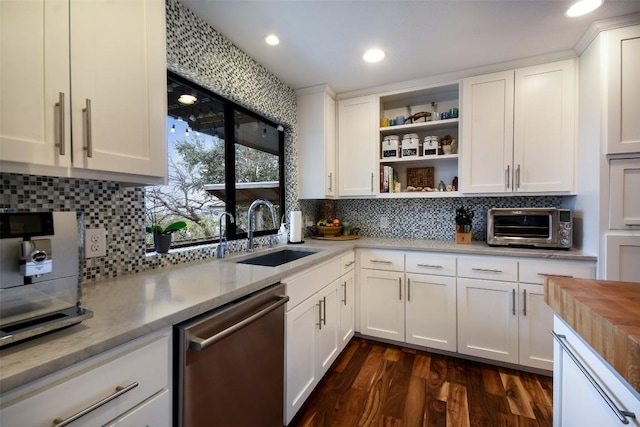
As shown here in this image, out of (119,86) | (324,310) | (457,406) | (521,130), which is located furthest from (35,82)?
(521,130)

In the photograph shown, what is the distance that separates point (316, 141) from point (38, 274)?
232cm

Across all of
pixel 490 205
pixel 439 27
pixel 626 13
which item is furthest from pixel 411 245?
pixel 626 13

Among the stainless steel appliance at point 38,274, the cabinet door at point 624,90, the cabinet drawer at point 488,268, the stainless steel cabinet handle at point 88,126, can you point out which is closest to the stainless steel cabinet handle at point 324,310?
the cabinet drawer at point 488,268

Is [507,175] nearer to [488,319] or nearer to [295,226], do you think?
[488,319]

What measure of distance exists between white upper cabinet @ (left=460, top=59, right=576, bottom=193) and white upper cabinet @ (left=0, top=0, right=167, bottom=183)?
7.64 feet

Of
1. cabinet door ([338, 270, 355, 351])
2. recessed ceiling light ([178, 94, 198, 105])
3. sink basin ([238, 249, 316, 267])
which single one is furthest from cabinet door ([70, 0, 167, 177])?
cabinet door ([338, 270, 355, 351])

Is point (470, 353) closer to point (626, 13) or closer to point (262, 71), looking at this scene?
point (626, 13)

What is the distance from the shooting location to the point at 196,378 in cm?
98

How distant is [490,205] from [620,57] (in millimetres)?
1303

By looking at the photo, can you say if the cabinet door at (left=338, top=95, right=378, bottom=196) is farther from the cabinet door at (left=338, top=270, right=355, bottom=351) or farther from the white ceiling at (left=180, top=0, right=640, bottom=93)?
the cabinet door at (left=338, top=270, right=355, bottom=351)

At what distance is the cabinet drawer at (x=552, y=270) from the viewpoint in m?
1.93

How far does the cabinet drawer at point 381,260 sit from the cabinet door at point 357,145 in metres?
0.62

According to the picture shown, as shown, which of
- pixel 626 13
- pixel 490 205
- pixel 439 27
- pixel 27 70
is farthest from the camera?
pixel 490 205

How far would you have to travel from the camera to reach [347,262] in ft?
7.90
